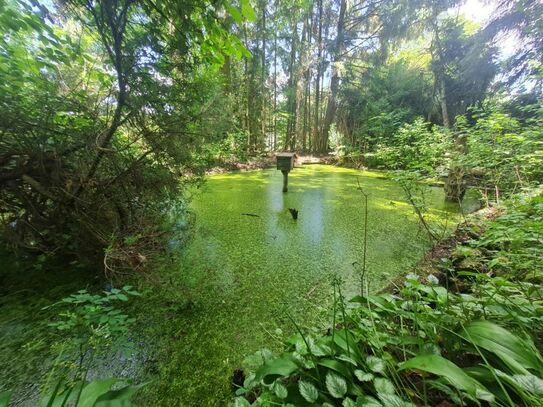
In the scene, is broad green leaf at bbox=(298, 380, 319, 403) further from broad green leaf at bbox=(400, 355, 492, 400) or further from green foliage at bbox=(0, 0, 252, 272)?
green foliage at bbox=(0, 0, 252, 272)

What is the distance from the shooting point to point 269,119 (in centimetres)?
1020

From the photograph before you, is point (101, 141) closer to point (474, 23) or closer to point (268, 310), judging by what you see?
point (268, 310)

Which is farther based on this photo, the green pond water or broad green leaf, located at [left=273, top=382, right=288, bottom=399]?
the green pond water

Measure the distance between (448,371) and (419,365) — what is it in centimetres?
6

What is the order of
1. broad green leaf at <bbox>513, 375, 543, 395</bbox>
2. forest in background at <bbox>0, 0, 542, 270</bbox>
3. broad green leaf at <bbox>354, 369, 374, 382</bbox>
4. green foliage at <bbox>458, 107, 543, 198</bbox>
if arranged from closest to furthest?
broad green leaf at <bbox>513, 375, 543, 395</bbox>, broad green leaf at <bbox>354, 369, 374, 382</bbox>, forest in background at <bbox>0, 0, 542, 270</bbox>, green foliage at <bbox>458, 107, 543, 198</bbox>

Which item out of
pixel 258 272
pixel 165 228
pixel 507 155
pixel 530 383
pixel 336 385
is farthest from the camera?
pixel 507 155

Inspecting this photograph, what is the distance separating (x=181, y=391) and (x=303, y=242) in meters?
1.57

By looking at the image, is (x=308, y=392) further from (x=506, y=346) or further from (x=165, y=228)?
(x=165, y=228)

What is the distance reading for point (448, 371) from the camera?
50 cm

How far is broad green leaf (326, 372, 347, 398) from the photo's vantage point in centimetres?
54

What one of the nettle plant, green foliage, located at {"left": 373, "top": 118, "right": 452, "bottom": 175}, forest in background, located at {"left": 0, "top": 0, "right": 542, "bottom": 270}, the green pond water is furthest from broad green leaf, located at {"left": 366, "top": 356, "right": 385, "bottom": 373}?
green foliage, located at {"left": 373, "top": 118, "right": 452, "bottom": 175}

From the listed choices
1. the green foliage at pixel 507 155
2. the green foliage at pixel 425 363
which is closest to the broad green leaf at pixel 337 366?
the green foliage at pixel 425 363

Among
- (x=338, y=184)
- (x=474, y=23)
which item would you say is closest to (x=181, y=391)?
(x=338, y=184)

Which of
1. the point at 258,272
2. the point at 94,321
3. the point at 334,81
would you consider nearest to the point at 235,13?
the point at 94,321
